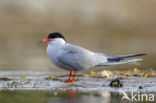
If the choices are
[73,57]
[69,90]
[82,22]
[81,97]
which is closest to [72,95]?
[81,97]

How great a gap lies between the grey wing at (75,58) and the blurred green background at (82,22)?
10.7m

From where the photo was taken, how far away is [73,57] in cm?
799

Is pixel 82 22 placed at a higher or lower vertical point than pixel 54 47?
higher

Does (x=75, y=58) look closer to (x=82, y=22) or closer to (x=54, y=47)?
(x=54, y=47)

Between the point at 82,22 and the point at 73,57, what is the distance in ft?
52.5

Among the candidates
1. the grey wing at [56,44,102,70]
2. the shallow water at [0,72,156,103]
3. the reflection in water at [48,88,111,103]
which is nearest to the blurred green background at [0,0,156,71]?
the grey wing at [56,44,102,70]

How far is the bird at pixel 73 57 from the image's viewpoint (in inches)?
312

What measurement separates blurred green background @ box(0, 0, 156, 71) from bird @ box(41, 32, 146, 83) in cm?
1063

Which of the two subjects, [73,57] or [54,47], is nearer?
[73,57]

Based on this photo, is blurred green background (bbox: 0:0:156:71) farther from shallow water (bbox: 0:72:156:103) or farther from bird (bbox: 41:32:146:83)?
shallow water (bbox: 0:72:156:103)

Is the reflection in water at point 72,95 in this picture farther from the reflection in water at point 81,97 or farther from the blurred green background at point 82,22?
the blurred green background at point 82,22

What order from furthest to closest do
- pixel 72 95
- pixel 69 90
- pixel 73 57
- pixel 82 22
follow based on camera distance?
pixel 82 22
pixel 73 57
pixel 69 90
pixel 72 95

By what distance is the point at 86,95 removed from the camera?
20.7 ft

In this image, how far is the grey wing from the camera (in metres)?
7.91
